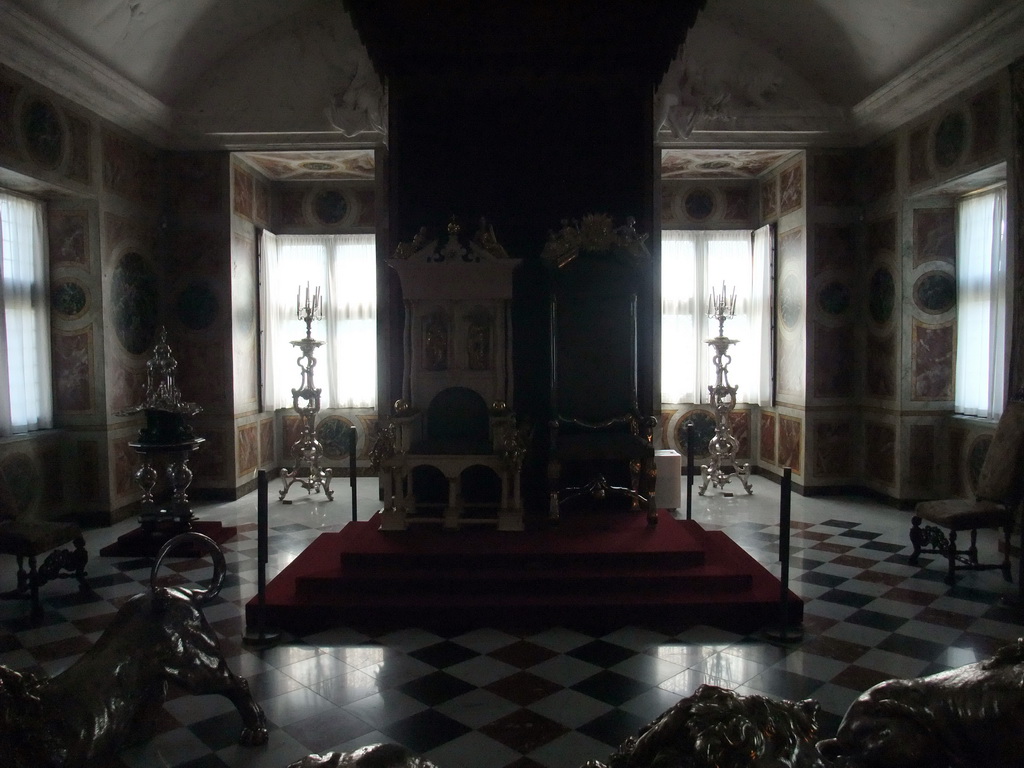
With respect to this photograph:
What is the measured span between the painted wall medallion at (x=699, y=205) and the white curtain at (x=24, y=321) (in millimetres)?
7017

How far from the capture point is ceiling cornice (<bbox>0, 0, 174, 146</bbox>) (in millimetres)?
5227

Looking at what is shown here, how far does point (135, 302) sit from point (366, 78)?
3121 mm

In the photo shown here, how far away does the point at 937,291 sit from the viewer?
688cm

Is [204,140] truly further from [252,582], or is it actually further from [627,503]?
[627,503]

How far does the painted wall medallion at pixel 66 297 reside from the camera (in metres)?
6.43

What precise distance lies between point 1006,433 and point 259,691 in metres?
4.77

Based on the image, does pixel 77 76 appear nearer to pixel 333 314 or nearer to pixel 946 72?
pixel 333 314

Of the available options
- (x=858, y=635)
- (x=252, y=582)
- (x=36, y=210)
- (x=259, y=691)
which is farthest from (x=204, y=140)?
(x=858, y=635)

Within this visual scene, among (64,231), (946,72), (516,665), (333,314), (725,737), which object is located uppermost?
(946,72)

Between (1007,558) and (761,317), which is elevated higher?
(761,317)

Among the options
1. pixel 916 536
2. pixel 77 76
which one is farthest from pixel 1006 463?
pixel 77 76

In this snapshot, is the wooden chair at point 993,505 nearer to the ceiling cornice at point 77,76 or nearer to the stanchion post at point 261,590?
the stanchion post at point 261,590

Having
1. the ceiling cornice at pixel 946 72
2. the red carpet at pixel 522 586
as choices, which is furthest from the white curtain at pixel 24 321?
the ceiling cornice at pixel 946 72

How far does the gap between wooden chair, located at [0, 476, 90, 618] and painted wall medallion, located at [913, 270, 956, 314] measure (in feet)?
23.5
